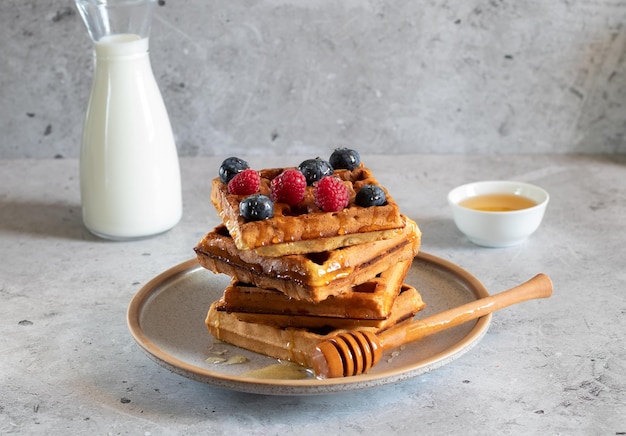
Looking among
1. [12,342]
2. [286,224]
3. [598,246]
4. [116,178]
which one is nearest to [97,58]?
[116,178]

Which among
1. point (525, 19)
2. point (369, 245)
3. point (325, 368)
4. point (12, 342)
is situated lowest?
point (12, 342)

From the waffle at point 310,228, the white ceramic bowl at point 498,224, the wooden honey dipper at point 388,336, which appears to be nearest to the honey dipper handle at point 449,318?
the wooden honey dipper at point 388,336

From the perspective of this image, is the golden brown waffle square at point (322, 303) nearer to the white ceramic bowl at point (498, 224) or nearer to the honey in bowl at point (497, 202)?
the white ceramic bowl at point (498, 224)

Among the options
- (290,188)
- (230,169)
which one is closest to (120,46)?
(230,169)

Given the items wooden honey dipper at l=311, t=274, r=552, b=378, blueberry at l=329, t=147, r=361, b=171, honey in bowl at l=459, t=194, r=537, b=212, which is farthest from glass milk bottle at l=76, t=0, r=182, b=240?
wooden honey dipper at l=311, t=274, r=552, b=378

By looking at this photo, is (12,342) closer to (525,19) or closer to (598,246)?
(598,246)

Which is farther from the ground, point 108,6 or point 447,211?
point 108,6

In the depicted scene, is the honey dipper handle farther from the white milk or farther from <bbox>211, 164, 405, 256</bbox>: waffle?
the white milk
